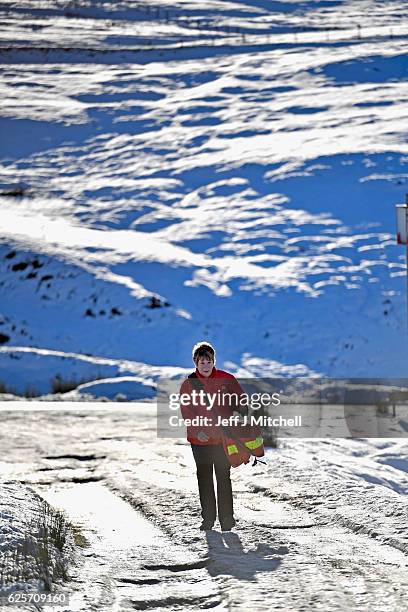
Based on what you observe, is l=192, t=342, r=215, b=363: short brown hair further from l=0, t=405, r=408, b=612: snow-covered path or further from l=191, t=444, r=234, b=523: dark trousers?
l=0, t=405, r=408, b=612: snow-covered path

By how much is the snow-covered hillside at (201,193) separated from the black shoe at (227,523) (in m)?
16.7

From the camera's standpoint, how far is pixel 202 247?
41469mm

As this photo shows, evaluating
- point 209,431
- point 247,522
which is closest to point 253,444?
point 209,431

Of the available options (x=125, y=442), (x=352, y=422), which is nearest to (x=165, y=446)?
(x=125, y=442)

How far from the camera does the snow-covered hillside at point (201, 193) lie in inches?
1329

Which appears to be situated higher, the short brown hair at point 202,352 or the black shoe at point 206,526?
the short brown hair at point 202,352

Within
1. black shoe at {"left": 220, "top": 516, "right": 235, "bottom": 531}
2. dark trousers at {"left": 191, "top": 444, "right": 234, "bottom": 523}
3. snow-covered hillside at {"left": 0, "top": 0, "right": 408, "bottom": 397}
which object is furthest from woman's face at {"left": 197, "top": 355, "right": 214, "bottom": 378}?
snow-covered hillside at {"left": 0, "top": 0, "right": 408, "bottom": 397}

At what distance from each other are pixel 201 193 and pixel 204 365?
3951 centimetres

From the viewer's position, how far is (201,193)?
1877 inches

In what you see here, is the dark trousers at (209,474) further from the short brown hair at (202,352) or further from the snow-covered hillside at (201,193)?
the snow-covered hillside at (201,193)

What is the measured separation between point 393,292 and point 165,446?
22.0 m

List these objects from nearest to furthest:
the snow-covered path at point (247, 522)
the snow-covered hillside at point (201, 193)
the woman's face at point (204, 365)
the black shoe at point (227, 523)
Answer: the snow-covered path at point (247, 522) → the black shoe at point (227, 523) → the woman's face at point (204, 365) → the snow-covered hillside at point (201, 193)

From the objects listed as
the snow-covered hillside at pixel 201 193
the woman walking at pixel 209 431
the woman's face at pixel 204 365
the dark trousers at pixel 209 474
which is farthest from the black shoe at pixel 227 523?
the snow-covered hillside at pixel 201 193

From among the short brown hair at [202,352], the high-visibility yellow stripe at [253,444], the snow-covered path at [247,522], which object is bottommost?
the snow-covered path at [247,522]
